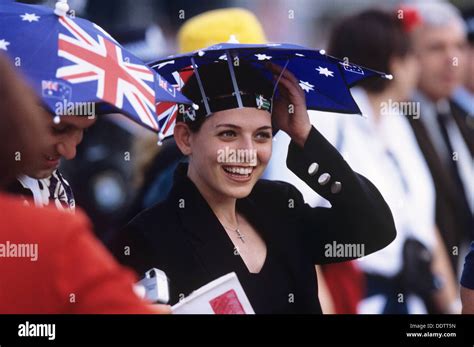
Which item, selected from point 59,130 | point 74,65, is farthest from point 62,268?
point 59,130

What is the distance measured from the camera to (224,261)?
4270 mm

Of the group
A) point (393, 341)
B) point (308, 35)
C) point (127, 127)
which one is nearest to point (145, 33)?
point (127, 127)

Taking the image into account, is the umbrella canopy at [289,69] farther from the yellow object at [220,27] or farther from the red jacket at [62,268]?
the red jacket at [62,268]

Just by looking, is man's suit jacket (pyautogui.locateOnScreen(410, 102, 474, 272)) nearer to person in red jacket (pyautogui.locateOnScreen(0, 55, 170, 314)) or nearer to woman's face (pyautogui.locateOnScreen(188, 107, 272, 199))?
woman's face (pyautogui.locateOnScreen(188, 107, 272, 199))

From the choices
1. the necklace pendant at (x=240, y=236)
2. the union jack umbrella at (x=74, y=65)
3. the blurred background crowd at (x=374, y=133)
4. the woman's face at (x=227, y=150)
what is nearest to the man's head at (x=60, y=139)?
the blurred background crowd at (x=374, y=133)

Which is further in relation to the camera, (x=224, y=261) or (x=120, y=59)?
(x=224, y=261)

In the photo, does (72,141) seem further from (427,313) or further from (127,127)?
(427,313)

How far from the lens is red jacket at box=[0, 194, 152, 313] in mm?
1961

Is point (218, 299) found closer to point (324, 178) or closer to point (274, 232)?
point (274, 232)

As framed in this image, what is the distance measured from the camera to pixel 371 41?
4617 mm

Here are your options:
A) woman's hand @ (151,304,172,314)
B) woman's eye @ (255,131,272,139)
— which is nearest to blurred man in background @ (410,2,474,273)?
woman's eye @ (255,131,272,139)

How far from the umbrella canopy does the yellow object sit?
0.24m

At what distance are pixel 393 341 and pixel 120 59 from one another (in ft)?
5.88

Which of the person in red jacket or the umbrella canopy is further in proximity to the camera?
the umbrella canopy
